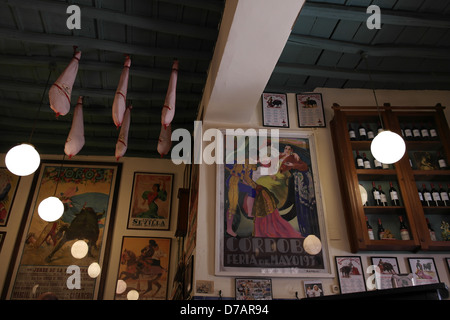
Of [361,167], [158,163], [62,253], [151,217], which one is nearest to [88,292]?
[62,253]

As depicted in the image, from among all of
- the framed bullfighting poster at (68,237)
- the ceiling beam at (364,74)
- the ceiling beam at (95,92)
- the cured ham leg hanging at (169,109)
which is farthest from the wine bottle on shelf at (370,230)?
the framed bullfighting poster at (68,237)

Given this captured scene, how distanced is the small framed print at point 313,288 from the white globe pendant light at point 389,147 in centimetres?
141

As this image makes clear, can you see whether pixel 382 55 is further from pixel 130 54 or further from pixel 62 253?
pixel 62 253

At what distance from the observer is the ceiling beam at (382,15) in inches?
137

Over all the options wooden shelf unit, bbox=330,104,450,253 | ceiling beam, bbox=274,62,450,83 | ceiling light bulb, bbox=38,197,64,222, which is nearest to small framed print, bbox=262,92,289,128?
ceiling beam, bbox=274,62,450,83

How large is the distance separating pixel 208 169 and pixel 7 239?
3.79m

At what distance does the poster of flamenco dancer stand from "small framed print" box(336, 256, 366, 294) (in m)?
0.17

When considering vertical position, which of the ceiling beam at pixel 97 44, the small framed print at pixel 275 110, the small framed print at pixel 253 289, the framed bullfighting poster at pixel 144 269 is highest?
the ceiling beam at pixel 97 44

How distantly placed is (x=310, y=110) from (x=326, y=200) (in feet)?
3.94

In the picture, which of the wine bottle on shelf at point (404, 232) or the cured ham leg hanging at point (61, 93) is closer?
the cured ham leg hanging at point (61, 93)

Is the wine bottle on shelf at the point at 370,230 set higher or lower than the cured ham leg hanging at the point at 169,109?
lower

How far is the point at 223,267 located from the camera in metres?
3.46

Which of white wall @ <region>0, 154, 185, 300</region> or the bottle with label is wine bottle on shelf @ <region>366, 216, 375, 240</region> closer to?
the bottle with label

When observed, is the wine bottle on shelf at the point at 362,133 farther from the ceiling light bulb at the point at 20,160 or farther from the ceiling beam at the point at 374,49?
the ceiling light bulb at the point at 20,160
